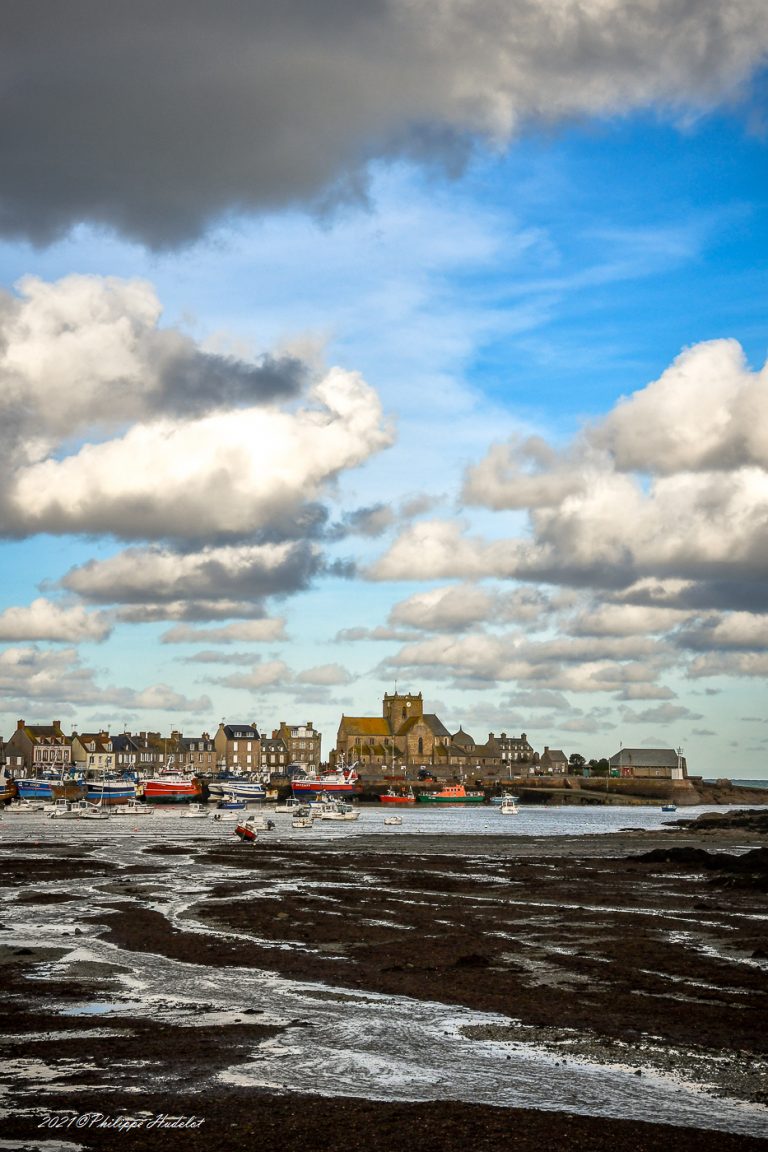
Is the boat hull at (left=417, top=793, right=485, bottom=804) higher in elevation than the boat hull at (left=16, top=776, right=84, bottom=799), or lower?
lower

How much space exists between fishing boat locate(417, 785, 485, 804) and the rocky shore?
136212mm

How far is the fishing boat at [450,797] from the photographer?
18562 cm

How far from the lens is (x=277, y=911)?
111 feet

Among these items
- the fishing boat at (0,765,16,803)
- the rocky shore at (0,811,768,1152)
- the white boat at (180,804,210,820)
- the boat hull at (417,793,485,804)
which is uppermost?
the rocky shore at (0,811,768,1152)

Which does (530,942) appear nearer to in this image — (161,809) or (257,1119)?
(257,1119)

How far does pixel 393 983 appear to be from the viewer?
2233 centimetres

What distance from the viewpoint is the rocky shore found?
13.0 meters

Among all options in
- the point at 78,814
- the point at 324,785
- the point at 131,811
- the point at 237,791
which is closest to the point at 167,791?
the point at 237,791

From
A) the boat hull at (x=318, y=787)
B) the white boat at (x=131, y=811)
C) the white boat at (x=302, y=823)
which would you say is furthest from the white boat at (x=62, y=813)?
the boat hull at (x=318, y=787)

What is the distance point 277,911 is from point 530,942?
9211 mm

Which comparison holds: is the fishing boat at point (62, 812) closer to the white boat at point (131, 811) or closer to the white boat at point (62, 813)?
the white boat at point (62, 813)

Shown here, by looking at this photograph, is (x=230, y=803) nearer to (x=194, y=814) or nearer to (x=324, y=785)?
(x=194, y=814)

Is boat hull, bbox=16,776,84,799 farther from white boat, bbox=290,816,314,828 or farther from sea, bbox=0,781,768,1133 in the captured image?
sea, bbox=0,781,768,1133

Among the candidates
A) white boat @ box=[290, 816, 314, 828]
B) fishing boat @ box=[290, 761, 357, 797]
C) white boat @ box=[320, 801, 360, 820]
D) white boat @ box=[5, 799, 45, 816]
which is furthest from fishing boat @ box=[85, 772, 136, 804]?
white boat @ box=[290, 816, 314, 828]
